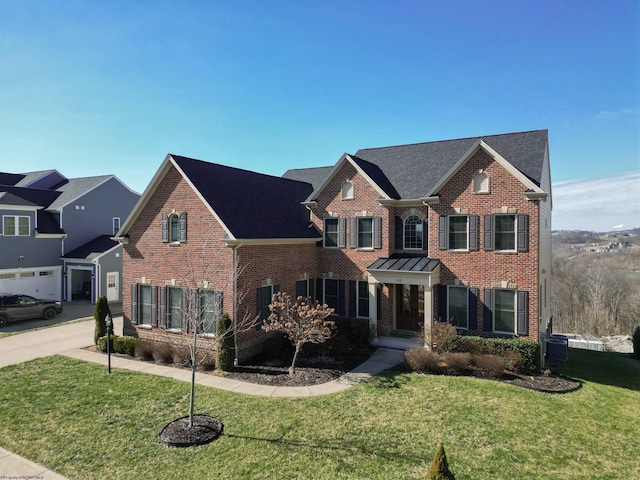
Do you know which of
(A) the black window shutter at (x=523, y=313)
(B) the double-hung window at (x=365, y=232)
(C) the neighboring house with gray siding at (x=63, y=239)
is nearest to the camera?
(A) the black window shutter at (x=523, y=313)

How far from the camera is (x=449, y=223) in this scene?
1712 centimetres

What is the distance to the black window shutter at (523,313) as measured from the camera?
15133mm

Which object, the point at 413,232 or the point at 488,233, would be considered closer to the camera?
the point at 488,233

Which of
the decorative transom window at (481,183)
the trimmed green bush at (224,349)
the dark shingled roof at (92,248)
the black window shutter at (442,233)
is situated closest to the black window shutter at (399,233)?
the black window shutter at (442,233)

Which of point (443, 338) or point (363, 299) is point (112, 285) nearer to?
point (363, 299)

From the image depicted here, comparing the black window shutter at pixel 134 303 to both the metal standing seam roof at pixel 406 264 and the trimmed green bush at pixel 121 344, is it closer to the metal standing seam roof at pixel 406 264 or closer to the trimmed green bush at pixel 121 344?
the trimmed green bush at pixel 121 344

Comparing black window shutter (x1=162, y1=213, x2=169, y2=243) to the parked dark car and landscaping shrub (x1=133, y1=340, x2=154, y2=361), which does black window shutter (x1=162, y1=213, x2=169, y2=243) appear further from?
the parked dark car

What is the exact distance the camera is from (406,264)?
56.7 ft

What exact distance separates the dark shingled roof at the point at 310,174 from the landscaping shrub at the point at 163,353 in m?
13.5

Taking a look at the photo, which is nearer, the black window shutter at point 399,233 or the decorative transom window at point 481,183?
the decorative transom window at point 481,183

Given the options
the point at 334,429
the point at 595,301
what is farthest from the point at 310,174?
the point at 595,301

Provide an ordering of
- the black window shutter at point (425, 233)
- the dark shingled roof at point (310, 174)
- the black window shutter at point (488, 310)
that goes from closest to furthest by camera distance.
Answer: the black window shutter at point (488, 310), the black window shutter at point (425, 233), the dark shingled roof at point (310, 174)

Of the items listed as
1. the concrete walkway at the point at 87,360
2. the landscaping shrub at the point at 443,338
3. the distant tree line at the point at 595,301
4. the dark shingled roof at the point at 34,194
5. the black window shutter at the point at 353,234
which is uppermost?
the dark shingled roof at the point at 34,194

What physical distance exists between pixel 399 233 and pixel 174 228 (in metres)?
10.9
